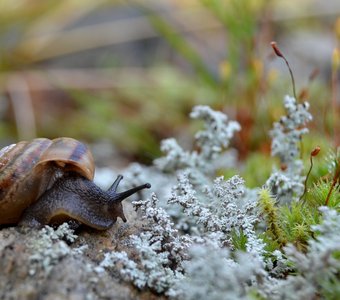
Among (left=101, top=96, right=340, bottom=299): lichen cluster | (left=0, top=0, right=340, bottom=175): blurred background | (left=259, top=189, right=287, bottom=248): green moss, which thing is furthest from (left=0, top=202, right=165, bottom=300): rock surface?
(left=0, top=0, right=340, bottom=175): blurred background

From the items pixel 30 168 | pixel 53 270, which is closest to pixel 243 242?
pixel 53 270

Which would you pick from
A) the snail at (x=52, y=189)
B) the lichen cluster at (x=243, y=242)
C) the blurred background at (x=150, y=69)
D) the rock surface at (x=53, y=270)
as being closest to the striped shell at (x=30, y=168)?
the snail at (x=52, y=189)

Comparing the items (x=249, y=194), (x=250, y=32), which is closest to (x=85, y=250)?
(x=249, y=194)

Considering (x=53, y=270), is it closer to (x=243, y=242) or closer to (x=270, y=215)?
(x=243, y=242)

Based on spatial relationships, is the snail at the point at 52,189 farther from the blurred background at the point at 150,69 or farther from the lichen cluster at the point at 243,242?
the blurred background at the point at 150,69

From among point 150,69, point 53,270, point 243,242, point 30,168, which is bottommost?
point 150,69

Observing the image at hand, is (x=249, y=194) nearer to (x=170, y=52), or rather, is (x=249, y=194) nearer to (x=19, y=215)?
(x=19, y=215)
